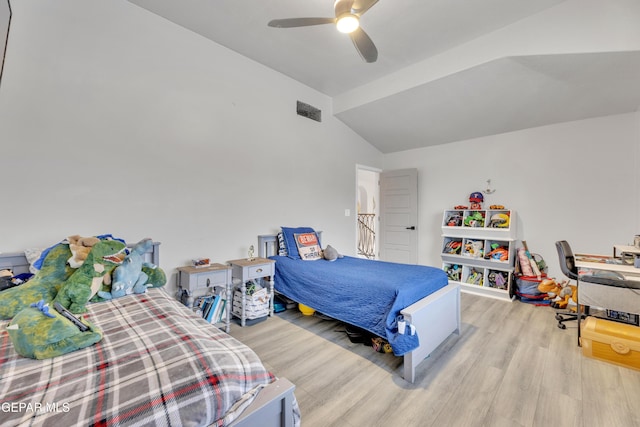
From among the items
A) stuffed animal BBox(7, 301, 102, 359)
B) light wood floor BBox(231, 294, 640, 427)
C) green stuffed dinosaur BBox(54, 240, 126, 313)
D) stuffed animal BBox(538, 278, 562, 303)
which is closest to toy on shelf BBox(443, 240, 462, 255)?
stuffed animal BBox(538, 278, 562, 303)

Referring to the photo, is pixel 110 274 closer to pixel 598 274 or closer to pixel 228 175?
pixel 228 175

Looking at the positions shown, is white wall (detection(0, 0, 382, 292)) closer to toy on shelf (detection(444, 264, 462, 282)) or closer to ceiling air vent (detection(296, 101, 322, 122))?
ceiling air vent (detection(296, 101, 322, 122))

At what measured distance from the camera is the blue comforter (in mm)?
1996

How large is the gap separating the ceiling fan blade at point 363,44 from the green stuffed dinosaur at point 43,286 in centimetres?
257

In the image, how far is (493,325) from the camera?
9.25ft

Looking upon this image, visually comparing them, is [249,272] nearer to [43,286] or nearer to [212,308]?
[212,308]

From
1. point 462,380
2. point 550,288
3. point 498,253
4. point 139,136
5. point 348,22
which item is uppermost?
point 348,22

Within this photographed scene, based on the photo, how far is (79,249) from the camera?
1.66 meters

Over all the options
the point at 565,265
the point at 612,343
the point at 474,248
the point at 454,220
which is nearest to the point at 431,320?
the point at 612,343

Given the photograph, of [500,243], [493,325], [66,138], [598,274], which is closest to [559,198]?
[500,243]

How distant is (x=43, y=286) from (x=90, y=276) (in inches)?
8.6

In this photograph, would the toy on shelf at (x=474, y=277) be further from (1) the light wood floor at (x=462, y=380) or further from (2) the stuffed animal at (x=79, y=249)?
(2) the stuffed animal at (x=79, y=249)

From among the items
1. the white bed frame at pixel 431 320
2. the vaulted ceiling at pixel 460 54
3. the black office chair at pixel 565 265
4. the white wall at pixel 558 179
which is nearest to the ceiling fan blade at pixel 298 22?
the vaulted ceiling at pixel 460 54

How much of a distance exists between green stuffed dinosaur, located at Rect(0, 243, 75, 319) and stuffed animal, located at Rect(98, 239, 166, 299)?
231mm
